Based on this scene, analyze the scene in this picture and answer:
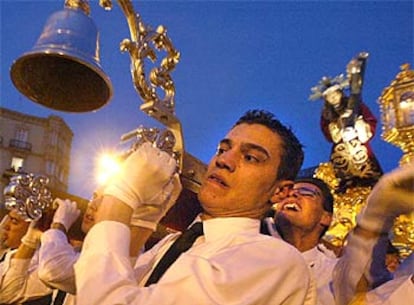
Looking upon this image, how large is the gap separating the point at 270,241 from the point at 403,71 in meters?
5.95

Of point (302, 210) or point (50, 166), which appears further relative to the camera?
point (50, 166)

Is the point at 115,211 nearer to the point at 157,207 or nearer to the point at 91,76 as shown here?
the point at 157,207

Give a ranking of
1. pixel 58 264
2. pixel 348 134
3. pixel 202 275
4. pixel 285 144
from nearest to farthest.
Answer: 1. pixel 202 275
2. pixel 285 144
3. pixel 58 264
4. pixel 348 134

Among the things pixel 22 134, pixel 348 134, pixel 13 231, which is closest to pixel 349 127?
pixel 348 134

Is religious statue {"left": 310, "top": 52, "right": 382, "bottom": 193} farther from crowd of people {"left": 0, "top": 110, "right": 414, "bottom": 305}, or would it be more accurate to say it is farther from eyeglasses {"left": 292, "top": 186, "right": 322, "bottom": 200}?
crowd of people {"left": 0, "top": 110, "right": 414, "bottom": 305}

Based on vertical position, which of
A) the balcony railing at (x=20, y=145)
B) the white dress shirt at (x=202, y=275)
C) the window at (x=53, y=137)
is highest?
the window at (x=53, y=137)

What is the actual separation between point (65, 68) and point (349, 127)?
5790 mm

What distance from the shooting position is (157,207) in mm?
1526

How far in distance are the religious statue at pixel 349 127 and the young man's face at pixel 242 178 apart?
548cm

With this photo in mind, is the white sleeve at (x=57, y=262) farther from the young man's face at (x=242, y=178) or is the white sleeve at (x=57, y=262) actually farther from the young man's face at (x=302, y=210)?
the young man's face at (x=302, y=210)

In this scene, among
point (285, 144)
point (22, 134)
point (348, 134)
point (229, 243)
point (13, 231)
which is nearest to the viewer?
point (229, 243)

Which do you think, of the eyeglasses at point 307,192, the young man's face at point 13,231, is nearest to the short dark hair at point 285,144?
the eyeglasses at point 307,192

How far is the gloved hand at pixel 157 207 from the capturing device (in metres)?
1.42

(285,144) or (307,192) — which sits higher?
(307,192)
